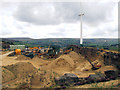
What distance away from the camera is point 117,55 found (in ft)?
60.9

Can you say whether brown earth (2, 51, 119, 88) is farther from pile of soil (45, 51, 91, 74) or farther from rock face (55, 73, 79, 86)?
rock face (55, 73, 79, 86)

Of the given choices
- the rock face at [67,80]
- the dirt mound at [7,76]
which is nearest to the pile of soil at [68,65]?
the rock face at [67,80]

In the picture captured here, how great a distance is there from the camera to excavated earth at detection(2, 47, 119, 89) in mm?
13250

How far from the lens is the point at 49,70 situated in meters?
16.7

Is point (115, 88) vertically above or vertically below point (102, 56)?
below

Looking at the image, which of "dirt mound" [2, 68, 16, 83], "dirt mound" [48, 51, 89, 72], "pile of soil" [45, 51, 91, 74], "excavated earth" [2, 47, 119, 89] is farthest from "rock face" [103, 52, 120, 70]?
"dirt mound" [2, 68, 16, 83]

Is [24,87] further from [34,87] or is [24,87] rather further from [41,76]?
[41,76]

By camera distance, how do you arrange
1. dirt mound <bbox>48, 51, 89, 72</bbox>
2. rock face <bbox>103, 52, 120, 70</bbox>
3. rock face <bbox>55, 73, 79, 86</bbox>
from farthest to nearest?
dirt mound <bbox>48, 51, 89, 72</bbox> → rock face <bbox>103, 52, 120, 70</bbox> → rock face <bbox>55, 73, 79, 86</bbox>

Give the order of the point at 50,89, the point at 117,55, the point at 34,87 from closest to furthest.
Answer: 1. the point at 50,89
2. the point at 34,87
3. the point at 117,55

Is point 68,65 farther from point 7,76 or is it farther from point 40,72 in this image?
point 7,76

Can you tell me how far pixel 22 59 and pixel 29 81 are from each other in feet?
58.8

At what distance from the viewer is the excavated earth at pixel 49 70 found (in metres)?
13.2

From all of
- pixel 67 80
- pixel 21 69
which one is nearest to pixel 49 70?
pixel 67 80

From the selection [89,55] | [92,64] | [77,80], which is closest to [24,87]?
[77,80]
